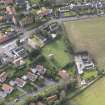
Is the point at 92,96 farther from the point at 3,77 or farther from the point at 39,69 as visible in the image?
the point at 3,77

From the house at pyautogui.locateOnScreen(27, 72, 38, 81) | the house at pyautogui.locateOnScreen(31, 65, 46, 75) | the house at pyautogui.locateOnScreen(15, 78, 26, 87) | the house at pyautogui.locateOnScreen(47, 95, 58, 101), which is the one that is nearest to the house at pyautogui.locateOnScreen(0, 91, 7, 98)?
the house at pyautogui.locateOnScreen(15, 78, 26, 87)

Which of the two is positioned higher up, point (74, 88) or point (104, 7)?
point (104, 7)

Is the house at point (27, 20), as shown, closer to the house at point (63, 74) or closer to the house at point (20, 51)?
the house at point (20, 51)

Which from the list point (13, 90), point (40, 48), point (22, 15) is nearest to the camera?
point (13, 90)

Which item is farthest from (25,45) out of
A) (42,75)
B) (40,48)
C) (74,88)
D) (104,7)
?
(104,7)

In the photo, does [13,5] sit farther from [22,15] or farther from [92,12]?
[92,12]
